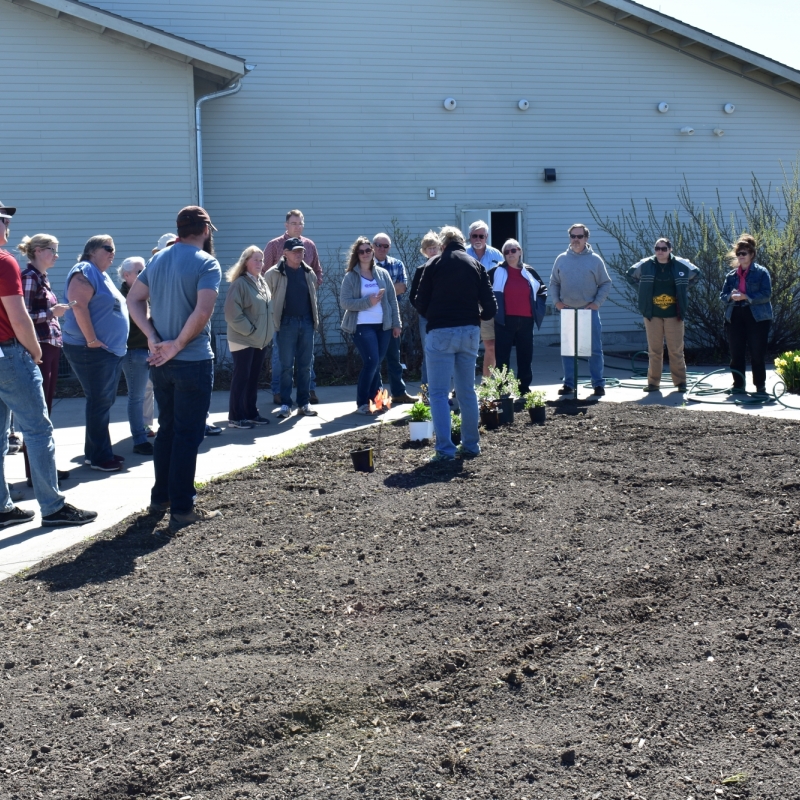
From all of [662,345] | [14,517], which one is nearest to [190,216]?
[14,517]

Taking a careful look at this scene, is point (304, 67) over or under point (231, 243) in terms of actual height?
over

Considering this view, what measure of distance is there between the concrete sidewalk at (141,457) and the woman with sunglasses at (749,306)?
1.95ft

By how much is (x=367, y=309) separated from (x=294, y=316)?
0.80 meters

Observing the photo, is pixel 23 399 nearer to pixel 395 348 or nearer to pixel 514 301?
pixel 395 348

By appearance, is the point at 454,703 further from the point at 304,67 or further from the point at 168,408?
the point at 304,67

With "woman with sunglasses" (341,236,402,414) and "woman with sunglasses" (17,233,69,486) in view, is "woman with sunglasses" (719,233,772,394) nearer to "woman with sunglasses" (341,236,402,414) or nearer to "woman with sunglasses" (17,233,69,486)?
"woman with sunglasses" (341,236,402,414)

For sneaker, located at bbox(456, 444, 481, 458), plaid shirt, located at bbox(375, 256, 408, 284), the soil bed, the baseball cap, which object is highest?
the baseball cap

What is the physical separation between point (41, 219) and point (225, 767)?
42.5 feet

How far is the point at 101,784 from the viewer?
3.26 metres

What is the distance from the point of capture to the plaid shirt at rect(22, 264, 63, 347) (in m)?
7.18

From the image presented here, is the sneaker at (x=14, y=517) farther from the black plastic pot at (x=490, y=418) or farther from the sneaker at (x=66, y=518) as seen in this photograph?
the black plastic pot at (x=490, y=418)

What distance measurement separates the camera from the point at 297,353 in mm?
10617

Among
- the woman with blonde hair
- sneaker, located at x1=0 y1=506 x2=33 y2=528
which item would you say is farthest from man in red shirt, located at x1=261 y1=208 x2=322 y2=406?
sneaker, located at x1=0 y1=506 x2=33 y2=528

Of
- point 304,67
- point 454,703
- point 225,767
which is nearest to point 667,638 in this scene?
point 454,703
